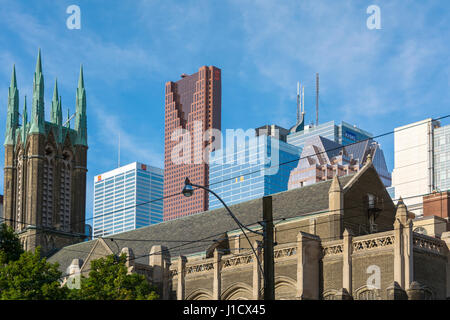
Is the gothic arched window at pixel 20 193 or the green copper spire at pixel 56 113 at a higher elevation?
the green copper spire at pixel 56 113

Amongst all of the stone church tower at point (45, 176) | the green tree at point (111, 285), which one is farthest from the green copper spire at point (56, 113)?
the green tree at point (111, 285)

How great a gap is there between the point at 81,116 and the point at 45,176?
10.3 m

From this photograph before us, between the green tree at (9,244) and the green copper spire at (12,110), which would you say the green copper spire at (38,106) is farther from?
the green tree at (9,244)

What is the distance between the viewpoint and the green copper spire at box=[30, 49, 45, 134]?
295 feet

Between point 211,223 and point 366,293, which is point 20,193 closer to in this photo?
point 211,223

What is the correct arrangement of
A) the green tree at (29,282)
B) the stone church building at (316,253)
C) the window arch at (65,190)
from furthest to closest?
the window arch at (65,190)
the stone church building at (316,253)
the green tree at (29,282)

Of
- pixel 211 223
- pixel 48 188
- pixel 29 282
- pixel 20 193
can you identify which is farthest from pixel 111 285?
pixel 20 193

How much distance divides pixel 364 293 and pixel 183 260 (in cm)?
1568

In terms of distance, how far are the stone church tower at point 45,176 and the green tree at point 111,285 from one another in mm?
39610

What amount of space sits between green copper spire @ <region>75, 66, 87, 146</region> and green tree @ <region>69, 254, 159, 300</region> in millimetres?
47383

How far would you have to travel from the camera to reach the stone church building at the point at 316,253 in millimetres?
45312

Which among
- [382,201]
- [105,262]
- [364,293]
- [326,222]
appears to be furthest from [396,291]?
→ [105,262]

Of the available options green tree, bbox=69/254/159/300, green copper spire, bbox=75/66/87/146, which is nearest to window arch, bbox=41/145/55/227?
green copper spire, bbox=75/66/87/146
